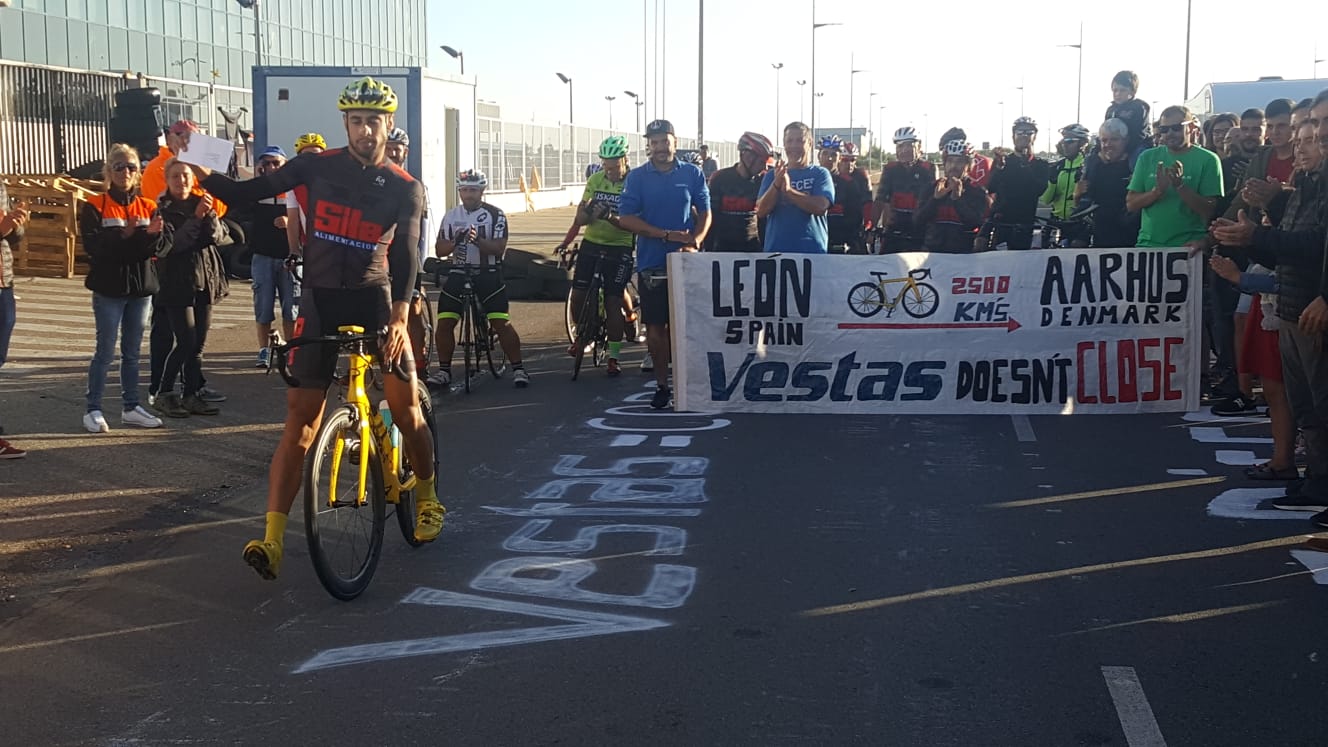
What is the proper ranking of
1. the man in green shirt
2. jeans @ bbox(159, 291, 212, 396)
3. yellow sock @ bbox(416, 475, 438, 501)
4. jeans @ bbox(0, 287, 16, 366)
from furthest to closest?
the man in green shirt, jeans @ bbox(159, 291, 212, 396), jeans @ bbox(0, 287, 16, 366), yellow sock @ bbox(416, 475, 438, 501)

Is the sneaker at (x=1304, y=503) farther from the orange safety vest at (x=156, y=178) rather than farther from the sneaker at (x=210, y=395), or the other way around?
the sneaker at (x=210, y=395)

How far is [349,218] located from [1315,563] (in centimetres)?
440

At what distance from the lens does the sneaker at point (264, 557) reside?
567 centimetres

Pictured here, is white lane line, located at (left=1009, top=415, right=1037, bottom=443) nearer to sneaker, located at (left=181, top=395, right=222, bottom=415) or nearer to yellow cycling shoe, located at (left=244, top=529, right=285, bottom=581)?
yellow cycling shoe, located at (left=244, top=529, right=285, bottom=581)

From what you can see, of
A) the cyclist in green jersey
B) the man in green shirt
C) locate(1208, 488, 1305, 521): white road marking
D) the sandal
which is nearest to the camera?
locate(1208, 488, 1305, 521): white road marking

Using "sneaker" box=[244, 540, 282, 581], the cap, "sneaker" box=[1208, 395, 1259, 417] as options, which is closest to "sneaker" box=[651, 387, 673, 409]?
the cap

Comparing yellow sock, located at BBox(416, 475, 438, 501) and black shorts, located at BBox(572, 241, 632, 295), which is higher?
black shorts, located at BBox(572, 241, 632, 295)

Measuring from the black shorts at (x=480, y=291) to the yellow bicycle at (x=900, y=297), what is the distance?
2883 mm

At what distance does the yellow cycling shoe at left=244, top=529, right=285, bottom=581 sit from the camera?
567 cm

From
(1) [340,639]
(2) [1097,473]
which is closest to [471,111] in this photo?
(2) [1097,473]

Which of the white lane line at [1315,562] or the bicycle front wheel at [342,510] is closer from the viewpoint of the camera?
the bicycle front wheel at [342,510]

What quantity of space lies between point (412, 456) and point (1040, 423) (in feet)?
17.1

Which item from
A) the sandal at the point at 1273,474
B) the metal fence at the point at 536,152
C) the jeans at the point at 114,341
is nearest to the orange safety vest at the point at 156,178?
the jeans at the point at 114,341

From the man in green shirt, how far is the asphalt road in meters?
2.83
